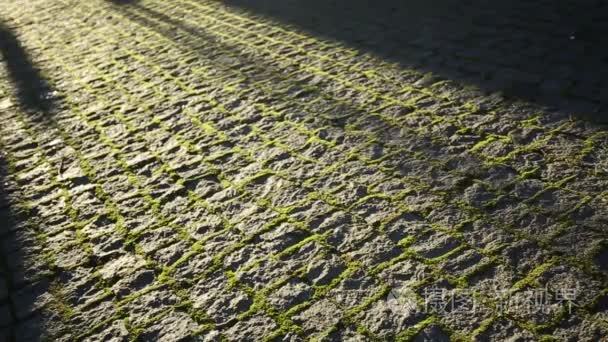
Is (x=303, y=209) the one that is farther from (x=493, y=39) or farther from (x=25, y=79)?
(x=25, y=79)

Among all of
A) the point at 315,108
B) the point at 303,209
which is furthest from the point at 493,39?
the point at 303,209

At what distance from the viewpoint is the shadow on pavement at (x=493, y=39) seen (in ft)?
16.2

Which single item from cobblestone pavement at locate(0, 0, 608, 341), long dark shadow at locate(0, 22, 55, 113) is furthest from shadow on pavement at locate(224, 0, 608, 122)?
long dark shadow at locate(0, 22, 55, 113)

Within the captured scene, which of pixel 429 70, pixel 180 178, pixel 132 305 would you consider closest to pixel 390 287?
pixel 132 305

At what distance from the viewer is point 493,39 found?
6.15 meters

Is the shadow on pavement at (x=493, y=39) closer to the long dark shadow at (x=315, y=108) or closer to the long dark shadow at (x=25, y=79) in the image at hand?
the long dark shadow at (x=315, y=108)

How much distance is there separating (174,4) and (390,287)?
26.8 feet

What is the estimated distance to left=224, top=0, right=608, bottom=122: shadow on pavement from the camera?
4949 millimetres

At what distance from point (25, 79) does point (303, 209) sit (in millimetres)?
5039

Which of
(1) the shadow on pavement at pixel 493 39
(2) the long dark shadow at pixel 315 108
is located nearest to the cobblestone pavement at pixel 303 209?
(2) the long dark shadow at pixel 315 108

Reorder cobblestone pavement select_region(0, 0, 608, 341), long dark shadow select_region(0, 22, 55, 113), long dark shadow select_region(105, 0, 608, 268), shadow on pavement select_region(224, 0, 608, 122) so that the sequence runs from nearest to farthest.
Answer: cobblestone pavement select_region(0, 0, 608, 341) → long dark shadow select_region(105, 0, 608, 268) → shadow on pavement select_region(224, 0, 608, 122) → long dark shadow select_region(0, 22, 55, 113)

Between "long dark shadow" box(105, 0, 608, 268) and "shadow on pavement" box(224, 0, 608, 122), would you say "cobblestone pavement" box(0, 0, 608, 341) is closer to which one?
"long dark shadow" box(105, 0, 608, 268)

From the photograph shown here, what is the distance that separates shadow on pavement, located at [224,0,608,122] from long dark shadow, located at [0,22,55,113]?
3373mm

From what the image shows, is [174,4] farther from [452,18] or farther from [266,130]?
[266,130]
